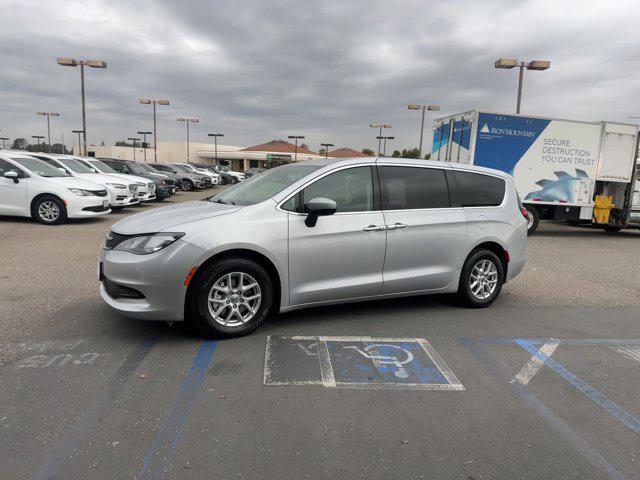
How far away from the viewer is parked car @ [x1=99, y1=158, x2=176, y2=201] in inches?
771

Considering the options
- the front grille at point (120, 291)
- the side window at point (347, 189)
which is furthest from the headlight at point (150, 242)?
the side window at point (347, 189)

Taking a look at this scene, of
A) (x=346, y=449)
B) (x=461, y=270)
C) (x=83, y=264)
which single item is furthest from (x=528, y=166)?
(x=346, y=449)

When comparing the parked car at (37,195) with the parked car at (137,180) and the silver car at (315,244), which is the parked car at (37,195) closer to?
the parked car at (137,180)

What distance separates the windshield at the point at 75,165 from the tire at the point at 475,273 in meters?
12.8

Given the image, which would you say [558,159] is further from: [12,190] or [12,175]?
[12,190]

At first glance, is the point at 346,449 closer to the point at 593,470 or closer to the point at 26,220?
the point at 593,470

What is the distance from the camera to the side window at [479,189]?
5.52m

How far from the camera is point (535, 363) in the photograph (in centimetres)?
405

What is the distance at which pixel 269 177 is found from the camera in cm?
523

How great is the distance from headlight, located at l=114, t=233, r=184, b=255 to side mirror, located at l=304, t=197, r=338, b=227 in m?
1.13

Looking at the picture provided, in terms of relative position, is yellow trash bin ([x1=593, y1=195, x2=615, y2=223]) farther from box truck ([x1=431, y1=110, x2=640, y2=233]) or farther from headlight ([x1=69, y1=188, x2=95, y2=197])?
headlight ([x1=69, y1=188, x2=95, y2=197])

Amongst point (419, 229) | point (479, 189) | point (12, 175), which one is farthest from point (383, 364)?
point (12, 175)

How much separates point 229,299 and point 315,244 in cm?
92

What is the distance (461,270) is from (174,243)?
3171 millimetres
